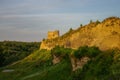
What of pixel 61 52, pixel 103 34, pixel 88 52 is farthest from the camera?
pixel 61 52

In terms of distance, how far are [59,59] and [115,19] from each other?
1006 centimetres

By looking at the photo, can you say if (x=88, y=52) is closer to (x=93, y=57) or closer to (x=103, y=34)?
(x=93, y=57)

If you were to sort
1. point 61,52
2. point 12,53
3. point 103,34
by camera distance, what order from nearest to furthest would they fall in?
point 103,34
point 61,52
point 12,53

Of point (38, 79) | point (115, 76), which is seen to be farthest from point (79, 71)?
point (38, 79)

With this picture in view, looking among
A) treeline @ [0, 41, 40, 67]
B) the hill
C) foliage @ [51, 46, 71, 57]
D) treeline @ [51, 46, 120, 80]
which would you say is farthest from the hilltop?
treeline @ [0, 41, 40, 67]

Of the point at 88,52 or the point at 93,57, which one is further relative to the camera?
the point at 88,52

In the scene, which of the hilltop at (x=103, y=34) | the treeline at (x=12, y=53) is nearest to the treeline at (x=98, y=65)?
the hilltop at (x=103, y=34)

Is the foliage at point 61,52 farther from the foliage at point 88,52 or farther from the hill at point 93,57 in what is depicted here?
the foliage at point 88,52

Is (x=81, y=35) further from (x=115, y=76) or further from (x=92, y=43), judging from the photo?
(x=115, y=76)

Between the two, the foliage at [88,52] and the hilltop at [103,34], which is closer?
the foliage at [88,52]

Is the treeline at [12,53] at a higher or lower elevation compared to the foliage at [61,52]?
lower

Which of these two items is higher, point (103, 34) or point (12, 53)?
point (103, 34)

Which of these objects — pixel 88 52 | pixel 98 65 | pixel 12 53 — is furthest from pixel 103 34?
pixel 12 53

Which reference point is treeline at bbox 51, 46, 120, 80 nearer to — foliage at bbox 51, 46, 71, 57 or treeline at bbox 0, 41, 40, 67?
foliage at bbox 51, 46, 71, 57
